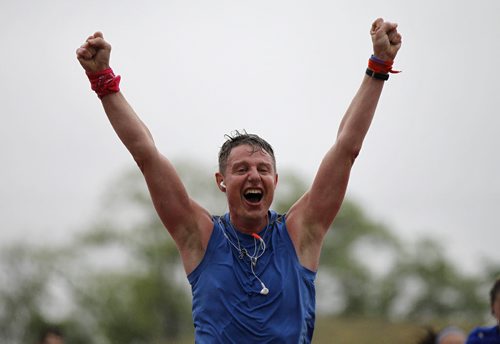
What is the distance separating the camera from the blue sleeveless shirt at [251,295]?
20.5ft

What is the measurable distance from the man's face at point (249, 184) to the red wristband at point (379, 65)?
3.54ft

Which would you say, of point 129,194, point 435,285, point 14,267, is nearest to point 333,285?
point 435,285

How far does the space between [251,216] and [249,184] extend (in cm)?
25

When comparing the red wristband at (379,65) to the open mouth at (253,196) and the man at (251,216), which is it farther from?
the open mouth at (253,196)

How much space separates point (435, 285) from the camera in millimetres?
54094

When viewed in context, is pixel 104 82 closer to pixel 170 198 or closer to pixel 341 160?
pixel 170 198

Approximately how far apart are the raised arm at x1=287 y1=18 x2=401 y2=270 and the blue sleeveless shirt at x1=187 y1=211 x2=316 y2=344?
0.15 meters

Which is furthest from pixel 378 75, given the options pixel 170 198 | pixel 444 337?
pixel 444 337

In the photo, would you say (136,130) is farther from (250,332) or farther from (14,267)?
(14,267)

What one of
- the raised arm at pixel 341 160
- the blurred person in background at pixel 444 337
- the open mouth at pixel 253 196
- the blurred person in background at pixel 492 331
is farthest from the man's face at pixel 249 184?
the blurred person in background at pixel 444 337

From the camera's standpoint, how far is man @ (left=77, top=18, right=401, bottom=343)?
641cm

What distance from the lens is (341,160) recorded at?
6730mm

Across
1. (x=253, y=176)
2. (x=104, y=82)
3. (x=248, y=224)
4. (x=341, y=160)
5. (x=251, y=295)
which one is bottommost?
(x=251, y=295)

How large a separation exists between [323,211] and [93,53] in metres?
2.18
